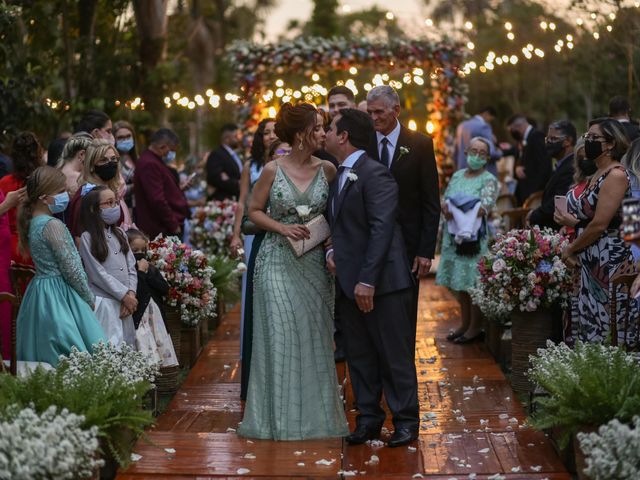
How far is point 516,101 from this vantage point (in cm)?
3766

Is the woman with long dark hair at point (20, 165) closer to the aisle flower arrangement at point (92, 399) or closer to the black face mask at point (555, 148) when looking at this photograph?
the aisle flower arrangement at point (92, 399)

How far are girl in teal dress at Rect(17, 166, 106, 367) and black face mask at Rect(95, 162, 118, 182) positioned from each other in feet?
2.16

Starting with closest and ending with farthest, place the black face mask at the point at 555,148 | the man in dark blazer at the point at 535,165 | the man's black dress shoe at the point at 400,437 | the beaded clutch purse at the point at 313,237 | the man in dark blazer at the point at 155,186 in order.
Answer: the man's black dress shoe at the point at 400,437, the beaded clutch purse at the point at 313,237, the black face mask at the point at 555,148, the man in dark blazer at the point at 155,186, the man in dark blazer at the point at 535,165

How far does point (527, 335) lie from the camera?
9039 mm

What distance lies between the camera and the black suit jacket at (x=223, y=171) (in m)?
15.5

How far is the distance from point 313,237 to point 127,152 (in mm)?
4701

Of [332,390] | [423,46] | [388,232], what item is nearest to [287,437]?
[332,390]

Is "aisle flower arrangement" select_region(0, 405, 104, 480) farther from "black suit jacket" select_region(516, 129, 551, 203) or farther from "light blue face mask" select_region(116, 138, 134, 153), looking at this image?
"black suit jacket" select_region(516, 129, 551, 203)

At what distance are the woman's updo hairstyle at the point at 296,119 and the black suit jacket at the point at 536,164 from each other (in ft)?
20.7

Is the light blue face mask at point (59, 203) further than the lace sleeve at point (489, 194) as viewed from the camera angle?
No

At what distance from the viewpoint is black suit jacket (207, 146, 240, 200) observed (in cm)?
1546

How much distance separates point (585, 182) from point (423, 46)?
1215 centimetres

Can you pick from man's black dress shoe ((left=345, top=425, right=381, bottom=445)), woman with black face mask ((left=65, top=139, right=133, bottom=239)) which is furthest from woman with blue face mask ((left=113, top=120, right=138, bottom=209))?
man's black dress shoe ((left=345, top=425, right=381, bottom=445))

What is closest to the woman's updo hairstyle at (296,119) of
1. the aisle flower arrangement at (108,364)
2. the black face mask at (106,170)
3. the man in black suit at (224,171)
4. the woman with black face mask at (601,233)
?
the black face mask at (106,170)
